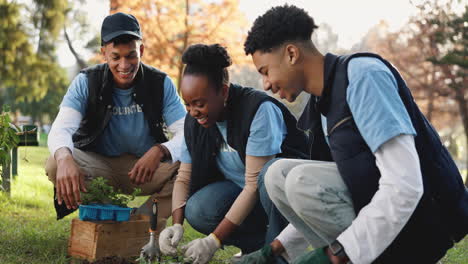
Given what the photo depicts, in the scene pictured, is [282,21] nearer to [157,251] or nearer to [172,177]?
[157,251]

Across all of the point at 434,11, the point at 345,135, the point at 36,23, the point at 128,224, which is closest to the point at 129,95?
the point at 128,224

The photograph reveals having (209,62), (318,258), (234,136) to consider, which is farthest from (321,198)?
(209,62)

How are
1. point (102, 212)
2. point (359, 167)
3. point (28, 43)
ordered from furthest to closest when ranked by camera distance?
point (28, 43) → point (102, 212) → point (359, 167)

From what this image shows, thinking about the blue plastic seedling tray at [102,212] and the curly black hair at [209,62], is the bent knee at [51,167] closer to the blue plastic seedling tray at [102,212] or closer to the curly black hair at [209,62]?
the blue plastic seedling tray at [102,212]

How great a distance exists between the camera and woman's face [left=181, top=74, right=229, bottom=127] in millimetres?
2652

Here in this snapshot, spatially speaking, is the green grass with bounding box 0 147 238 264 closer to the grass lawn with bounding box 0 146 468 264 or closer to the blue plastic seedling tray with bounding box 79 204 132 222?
the grass lawn with bounding box 0 146 468 264

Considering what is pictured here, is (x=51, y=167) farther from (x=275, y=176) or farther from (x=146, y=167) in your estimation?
(x=275, y=176)

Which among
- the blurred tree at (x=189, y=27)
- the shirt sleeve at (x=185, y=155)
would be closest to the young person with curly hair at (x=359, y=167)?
the shirt sleeve at (x=185, y=155)

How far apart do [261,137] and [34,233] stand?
74.0 inches

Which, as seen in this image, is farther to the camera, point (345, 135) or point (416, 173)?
point (345, 135)

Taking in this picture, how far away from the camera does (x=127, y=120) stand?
3619mm

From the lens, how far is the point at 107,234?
9.57 feet

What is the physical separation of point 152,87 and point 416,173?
7.59 feet

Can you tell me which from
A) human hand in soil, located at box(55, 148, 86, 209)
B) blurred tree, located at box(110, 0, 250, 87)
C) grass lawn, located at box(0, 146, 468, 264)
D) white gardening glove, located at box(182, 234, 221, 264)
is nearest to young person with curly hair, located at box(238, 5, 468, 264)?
white gardening glove, located at box(182, 234, 221, 264)
